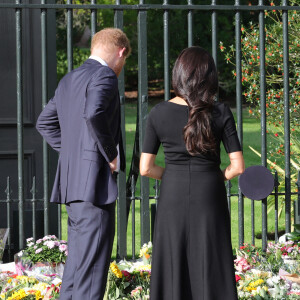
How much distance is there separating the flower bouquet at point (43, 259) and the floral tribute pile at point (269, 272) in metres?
1.40

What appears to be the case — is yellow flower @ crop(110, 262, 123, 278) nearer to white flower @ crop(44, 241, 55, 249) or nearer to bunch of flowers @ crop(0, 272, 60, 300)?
bunch of flowers @ crop(0, 272, 60, 300)

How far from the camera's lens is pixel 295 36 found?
867cm

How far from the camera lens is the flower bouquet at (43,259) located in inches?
205

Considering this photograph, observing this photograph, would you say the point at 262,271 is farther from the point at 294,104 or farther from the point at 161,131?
the point at 294,104

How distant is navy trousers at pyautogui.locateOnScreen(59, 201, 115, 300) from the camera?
156 inches

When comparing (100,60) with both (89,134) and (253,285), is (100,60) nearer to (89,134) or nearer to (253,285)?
(89,134)

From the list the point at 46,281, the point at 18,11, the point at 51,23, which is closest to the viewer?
the point at 46,281

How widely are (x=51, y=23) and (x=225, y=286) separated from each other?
4403 mm

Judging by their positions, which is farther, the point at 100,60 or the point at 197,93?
the point at 100,60

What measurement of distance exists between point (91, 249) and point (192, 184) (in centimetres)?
78

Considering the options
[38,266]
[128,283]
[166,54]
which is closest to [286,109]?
[166,54]

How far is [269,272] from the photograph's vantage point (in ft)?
16.4

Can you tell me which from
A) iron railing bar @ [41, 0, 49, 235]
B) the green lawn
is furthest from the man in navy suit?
the green lawn

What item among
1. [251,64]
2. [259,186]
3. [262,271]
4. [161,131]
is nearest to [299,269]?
[262,271]
